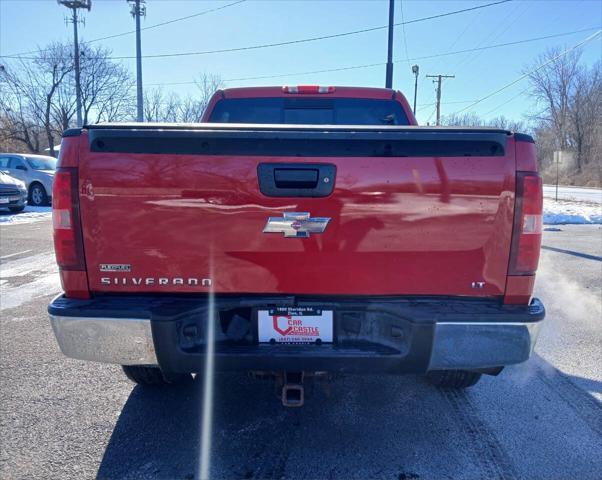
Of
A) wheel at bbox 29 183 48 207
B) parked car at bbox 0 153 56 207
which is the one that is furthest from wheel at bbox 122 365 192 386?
wheel at bbox 29 183 48 207

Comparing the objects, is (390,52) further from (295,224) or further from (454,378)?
(295,224)

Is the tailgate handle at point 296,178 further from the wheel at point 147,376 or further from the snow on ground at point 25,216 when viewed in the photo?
the snow on ground at point 25,216

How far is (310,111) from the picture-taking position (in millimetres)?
4109

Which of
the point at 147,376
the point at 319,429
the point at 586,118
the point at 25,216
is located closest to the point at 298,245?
the point at 319,429

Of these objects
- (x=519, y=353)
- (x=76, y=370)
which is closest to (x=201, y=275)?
(x=519, y=353)

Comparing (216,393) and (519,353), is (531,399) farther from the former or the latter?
(216,393)

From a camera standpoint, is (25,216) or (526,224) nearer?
(526,224)

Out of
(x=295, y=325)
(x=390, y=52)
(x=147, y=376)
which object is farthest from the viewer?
(x=390, y=52)

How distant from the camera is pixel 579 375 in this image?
3445mm

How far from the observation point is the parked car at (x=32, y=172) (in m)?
Answer: 15.2

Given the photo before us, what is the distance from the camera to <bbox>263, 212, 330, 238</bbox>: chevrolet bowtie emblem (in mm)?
2080

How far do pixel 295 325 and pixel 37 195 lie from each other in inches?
660

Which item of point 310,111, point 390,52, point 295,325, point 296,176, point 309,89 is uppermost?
point 390,52

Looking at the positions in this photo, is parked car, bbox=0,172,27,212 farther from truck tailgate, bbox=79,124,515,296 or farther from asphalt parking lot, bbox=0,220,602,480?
truck tailgate, bbox=79,124,515,296
